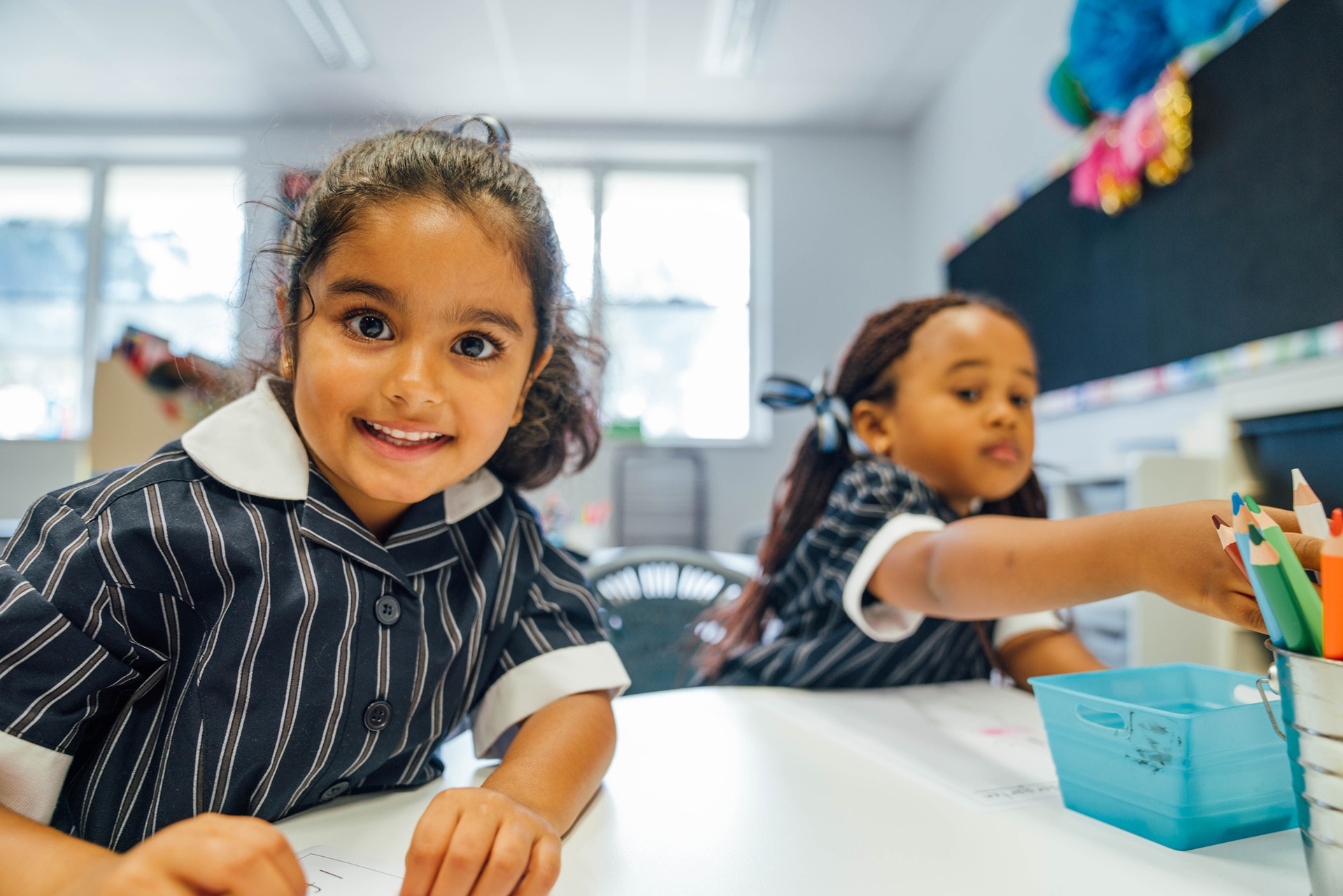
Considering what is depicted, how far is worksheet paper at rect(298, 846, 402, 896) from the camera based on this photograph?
1.33 ft

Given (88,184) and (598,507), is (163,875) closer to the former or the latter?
(598,507)

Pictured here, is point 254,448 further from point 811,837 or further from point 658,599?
point 658,599

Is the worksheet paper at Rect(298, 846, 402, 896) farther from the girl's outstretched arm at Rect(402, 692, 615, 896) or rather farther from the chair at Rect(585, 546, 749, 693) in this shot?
the chair at Rect(585, 546, 749, 693)

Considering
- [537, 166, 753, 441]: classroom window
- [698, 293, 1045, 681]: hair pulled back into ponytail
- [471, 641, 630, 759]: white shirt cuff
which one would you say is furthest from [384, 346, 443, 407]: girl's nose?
[537, 166, 753, 441]: classroom window

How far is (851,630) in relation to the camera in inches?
36.3

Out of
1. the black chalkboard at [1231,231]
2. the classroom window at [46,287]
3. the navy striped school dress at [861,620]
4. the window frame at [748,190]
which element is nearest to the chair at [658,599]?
the navy striped school dress at [861,620]

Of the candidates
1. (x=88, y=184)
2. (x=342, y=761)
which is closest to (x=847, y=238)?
(x=88, y=184)

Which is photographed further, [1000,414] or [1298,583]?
[1000,414]

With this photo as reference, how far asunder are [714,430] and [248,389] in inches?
137

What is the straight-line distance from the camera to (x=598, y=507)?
3473 mm

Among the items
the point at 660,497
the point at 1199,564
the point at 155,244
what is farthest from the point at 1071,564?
the point at 155,244

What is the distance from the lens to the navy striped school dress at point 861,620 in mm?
826

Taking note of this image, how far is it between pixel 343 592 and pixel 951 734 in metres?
0.49

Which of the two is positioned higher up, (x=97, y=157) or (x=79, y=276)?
(x=97, y=157)
